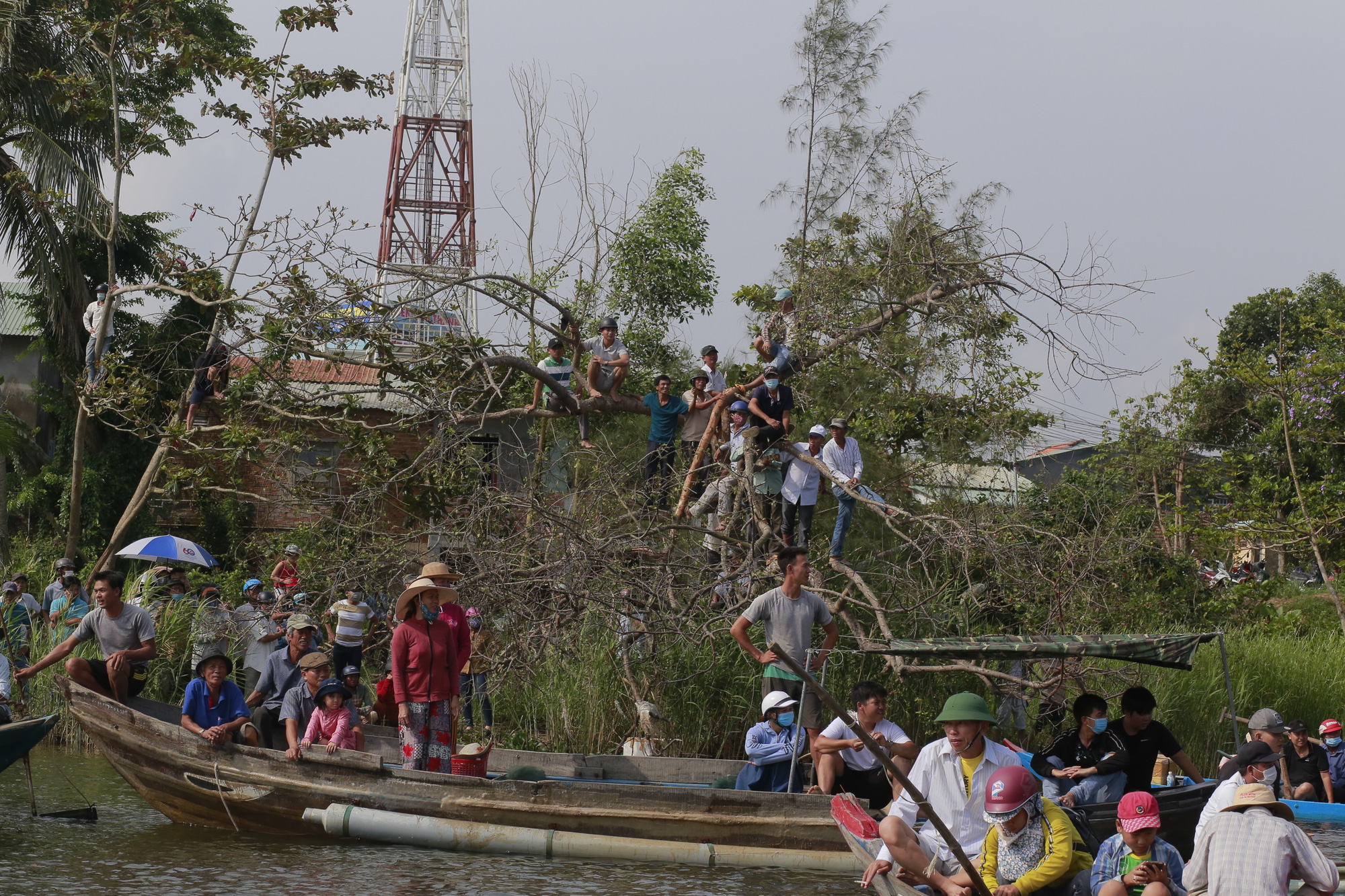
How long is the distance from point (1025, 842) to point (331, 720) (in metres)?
5.85

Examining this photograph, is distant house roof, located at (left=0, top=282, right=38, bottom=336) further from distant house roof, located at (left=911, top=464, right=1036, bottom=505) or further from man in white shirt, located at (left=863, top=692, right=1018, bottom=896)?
man in white shirt, located at (left=863, top=692, right=1018, bottom=896)

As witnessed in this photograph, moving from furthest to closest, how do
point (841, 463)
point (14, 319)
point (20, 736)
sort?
point (14, 319) → point (841, 463) → point (20, 736)

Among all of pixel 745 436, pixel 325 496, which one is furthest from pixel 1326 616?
pixel 325 496

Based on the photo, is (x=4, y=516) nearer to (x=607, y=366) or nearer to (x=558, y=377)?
(x=558, y=377)

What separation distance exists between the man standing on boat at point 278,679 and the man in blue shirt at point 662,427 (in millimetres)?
4123

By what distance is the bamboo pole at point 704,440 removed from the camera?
1250cm

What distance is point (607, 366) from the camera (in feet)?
41.8

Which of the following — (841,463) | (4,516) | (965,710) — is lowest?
(965,710)

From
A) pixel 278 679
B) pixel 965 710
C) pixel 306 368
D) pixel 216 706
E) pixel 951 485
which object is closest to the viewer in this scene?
pixel 965 710

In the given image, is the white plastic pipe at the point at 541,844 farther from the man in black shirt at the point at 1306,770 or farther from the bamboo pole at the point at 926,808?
the man in black shirt at the point at 1306,770

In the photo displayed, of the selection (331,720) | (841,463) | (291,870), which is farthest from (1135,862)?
(841,463)

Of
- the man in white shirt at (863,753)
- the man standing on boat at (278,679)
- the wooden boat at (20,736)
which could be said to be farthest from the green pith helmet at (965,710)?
the wooden boat at (20,736)

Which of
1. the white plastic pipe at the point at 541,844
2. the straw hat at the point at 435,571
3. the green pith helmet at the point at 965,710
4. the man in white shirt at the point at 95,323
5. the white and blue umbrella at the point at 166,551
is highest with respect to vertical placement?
the man in white shirt at the point at 95,323

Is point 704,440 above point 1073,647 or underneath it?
above
